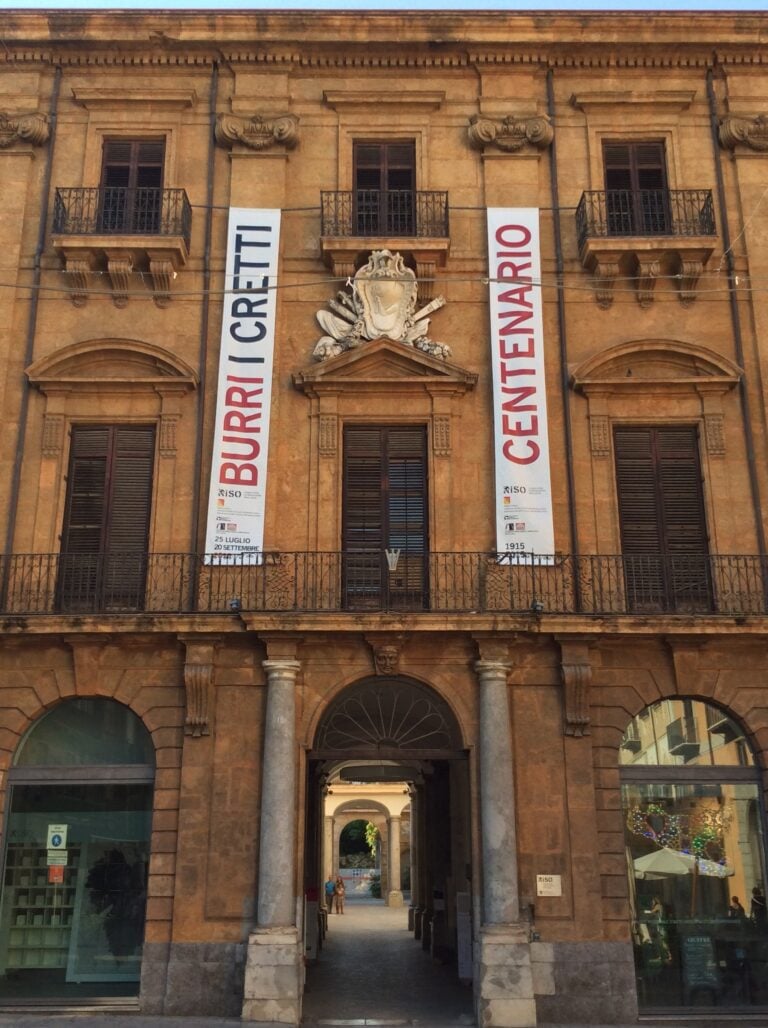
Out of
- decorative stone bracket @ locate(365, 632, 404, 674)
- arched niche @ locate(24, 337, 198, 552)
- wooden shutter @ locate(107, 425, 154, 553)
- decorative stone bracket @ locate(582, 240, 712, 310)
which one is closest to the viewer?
decorative stone bracket @ locate(365, 632, 404, 674)

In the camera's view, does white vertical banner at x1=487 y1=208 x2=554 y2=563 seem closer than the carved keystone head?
Yes

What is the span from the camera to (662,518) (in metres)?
15.8

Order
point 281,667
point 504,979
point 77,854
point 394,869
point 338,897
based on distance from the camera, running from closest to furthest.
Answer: point 504,979 → point 281,667 → point 77,854 → point 338,897 → point 394,869

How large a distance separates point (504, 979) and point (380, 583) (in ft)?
18.5

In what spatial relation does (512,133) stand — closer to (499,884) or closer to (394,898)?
(499,884)

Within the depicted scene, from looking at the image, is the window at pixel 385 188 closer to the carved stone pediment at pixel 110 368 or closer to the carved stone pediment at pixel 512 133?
the carved stone pediment at pixel 512 133

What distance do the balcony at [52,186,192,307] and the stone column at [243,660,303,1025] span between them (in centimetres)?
678

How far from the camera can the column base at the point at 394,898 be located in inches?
1478

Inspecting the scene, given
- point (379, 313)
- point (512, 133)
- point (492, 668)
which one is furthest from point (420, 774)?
point (512, 133)

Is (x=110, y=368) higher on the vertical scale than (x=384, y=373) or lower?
higher

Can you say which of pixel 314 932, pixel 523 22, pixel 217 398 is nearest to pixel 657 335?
pixel 523 22

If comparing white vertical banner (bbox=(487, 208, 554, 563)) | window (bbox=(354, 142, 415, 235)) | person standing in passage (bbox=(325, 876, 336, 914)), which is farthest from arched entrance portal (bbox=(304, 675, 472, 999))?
window (bbox=(354, 142, 415, 235))

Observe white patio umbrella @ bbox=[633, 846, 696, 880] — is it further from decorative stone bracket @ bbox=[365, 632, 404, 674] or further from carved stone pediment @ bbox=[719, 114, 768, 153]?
carved stone pediment @ bbox=[719, 114, 768, 153]

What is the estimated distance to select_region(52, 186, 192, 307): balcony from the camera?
1628 centimetres
